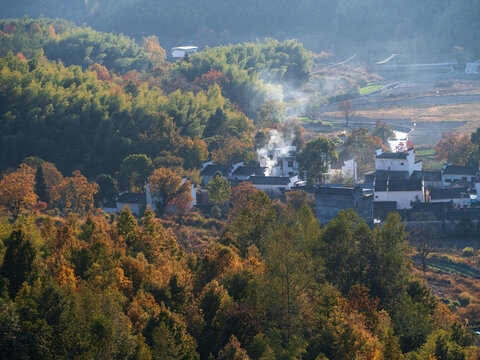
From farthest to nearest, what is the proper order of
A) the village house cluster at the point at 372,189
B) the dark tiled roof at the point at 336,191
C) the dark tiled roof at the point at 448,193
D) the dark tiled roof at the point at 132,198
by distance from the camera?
the dark tiled roof at the point at 448,193 < the dark tiled roof at the point at 132,198 < the village house cluster at the point at 372,189 < the dark tiled roof at the point at 336,191

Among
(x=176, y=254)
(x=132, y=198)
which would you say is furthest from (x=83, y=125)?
(x=176, y=254)

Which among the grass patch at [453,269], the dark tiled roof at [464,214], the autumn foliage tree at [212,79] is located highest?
the autumn foliage tree at [212,79]

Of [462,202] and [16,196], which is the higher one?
[16,196]

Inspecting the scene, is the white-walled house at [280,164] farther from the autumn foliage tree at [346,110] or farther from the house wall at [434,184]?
the autumn foliage tree at [346,110]

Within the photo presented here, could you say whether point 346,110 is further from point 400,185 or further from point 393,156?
point 400,185

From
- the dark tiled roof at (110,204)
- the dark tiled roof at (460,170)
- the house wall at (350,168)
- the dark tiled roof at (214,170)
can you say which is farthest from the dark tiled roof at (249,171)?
the dark tiled roof at (460,170)
